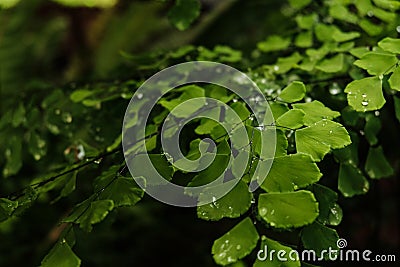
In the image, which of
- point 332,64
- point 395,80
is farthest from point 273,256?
point 332,64

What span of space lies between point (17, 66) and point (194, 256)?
0.89 metres

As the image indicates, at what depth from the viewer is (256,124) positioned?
2.13 ft

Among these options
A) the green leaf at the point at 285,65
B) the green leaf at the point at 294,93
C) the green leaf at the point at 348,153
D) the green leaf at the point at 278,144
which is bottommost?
the green leaf at the point at 348,153

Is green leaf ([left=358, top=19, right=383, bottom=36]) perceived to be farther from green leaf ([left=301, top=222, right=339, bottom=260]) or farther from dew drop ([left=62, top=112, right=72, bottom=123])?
dew drop ([left=62, top=112, right=72, bottom=123])

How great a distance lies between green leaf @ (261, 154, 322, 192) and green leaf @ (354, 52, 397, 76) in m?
0.18

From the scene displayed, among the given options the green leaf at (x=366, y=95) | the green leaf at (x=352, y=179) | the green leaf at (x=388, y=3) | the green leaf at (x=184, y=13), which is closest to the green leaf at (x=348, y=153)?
the green leaf at (x=352, y=179)

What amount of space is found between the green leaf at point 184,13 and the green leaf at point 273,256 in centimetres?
47

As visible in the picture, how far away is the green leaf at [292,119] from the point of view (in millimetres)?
600

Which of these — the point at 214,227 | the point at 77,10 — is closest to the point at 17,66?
the point at 77,10

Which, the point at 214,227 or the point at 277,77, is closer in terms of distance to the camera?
the point at 277,77

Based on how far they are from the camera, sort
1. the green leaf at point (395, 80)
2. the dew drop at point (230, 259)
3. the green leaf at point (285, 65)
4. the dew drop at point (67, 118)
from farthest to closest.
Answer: the dew drop at point (67, 118)
the green leaf at point (285, 65)
the green leaf at point (395, 80)
the dew drop at point (230, 259)

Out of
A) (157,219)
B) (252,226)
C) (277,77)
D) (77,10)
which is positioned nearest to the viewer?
(252,226)

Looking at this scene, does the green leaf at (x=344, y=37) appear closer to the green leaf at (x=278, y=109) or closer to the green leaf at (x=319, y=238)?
the green leaf at (x=278, y=109)

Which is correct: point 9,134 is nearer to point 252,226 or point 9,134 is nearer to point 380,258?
point 252,226
